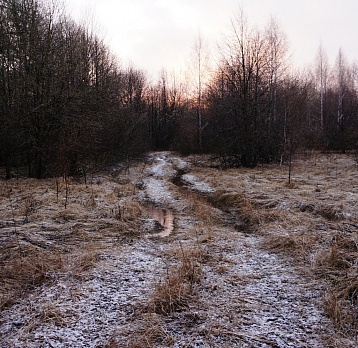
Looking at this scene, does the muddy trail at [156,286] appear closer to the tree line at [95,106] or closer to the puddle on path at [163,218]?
the puddle on path at [163,218]

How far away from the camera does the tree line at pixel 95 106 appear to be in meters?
13.4

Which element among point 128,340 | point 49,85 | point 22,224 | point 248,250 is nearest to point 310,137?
point 49,85

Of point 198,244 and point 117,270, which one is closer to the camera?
point 117,270

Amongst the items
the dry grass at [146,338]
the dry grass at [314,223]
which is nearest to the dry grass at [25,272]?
the dry grass at [146,338]

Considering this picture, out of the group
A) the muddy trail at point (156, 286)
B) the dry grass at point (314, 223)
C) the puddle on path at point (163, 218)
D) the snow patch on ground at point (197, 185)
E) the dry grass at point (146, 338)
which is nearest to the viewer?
the dry grass at point (146, 338)

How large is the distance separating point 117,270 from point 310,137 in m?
24.6

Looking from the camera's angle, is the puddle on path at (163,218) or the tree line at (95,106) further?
the tree line at (95,106)

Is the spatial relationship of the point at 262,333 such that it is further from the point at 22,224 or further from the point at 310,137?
the point at 310,137

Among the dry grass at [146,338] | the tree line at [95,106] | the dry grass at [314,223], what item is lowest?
the dry grass at [146,338]

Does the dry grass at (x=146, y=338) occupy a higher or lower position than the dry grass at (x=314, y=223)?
lower

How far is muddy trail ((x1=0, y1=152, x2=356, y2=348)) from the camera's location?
3.24 meters

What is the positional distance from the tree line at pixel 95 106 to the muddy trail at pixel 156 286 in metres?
5.85

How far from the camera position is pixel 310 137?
25906mm

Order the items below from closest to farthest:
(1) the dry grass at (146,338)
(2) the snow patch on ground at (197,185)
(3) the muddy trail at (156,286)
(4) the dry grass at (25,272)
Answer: (1) the dry grass at (146,338) → (3) the muddy trail at (156,286) → (4) the dry grass at (25,272) → (2) the snow patch on ground at (197,185)
